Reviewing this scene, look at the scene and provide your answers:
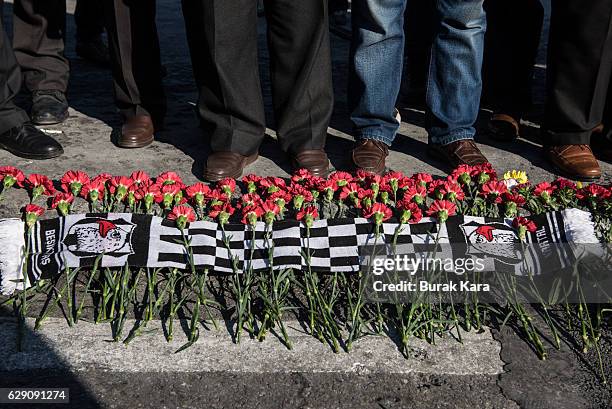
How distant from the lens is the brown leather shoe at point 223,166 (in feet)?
10.7

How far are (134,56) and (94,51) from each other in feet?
5.65

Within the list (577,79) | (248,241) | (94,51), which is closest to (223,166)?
(248,241)

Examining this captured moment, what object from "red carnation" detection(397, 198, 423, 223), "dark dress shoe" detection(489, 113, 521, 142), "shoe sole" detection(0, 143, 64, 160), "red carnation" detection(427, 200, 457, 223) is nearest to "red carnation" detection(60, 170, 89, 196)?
"shoe sole" detection(0, 143, 64, 160)

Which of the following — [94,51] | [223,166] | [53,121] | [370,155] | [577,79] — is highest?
[577,79]

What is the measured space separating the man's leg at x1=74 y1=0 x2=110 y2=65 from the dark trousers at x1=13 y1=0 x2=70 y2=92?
101cm

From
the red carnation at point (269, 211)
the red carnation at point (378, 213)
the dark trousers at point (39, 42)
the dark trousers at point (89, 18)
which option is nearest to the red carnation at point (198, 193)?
the red carnation at point (269, 211)

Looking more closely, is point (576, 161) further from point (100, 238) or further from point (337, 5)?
point (337, 5)

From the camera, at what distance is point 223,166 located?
10.7 ft

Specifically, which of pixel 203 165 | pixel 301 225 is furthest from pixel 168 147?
pixel 301 225

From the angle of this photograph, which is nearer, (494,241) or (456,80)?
(494,241)

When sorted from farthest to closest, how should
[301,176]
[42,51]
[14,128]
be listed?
[42,51] < [14,128] < [301,176]

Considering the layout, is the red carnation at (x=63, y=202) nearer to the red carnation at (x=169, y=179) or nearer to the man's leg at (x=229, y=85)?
the red carnation at (x=169, y=179)

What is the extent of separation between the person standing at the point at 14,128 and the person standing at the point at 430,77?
1.48 m

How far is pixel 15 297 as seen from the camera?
242 centimetres
